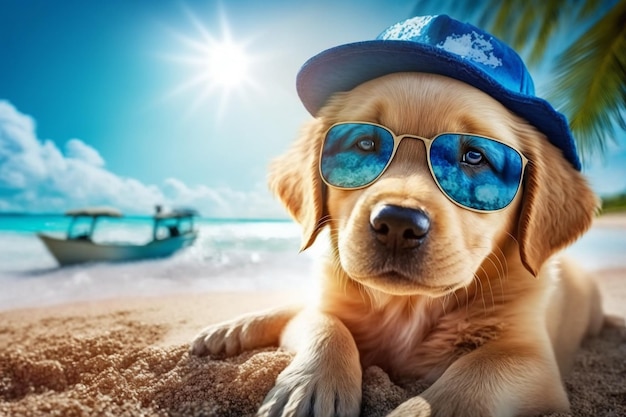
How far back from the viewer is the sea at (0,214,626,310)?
354 centimetres

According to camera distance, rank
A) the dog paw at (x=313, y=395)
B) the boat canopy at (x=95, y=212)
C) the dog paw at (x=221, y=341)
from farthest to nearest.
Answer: the boat canopy at (x=95, y=212) < the dog paw at (x=221, y=341) < the dog paw at (x=313, y=395)

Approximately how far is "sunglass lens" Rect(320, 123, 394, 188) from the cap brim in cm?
29

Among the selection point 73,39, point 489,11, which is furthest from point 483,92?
point 489,11

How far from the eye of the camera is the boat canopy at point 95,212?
494 centimetres

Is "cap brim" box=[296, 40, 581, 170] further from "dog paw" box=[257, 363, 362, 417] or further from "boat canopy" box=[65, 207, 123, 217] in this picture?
"boat canopy" box=[65, 207, 123, 217]

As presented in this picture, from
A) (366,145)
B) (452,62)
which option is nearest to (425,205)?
(366,145)

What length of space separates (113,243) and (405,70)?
4546 millimetres

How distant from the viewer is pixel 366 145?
62.7 inches

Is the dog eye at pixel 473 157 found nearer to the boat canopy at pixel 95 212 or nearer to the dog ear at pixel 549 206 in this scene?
the dog ear at pixel 549 206

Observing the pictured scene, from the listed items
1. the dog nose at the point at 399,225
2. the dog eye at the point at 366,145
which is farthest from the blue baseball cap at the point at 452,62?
the dog nose at the point at 399,225

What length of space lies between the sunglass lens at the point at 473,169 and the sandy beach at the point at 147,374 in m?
0.70

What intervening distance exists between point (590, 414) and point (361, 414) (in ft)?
2.63

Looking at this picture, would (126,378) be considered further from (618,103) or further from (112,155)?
(618,103)

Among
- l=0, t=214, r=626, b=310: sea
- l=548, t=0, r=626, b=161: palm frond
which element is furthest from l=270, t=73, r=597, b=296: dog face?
l=548, t=0, r=626, b=161: palm frond
